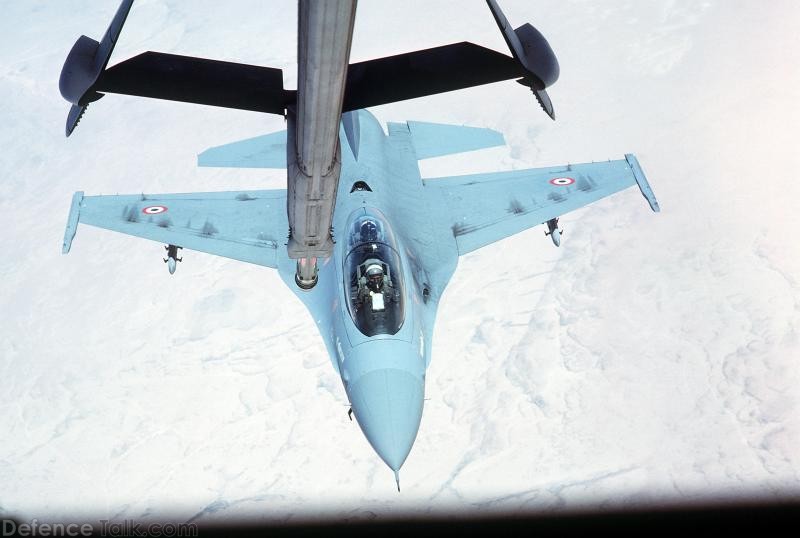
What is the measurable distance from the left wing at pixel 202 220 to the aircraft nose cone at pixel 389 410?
6096 mm

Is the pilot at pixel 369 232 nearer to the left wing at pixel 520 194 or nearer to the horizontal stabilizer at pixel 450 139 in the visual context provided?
the left wing at pixel 520 194

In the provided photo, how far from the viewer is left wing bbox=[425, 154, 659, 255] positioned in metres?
18.8

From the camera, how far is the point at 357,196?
1747 cm

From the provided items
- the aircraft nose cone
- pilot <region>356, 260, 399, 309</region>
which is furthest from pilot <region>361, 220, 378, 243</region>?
the aircraft nose cone

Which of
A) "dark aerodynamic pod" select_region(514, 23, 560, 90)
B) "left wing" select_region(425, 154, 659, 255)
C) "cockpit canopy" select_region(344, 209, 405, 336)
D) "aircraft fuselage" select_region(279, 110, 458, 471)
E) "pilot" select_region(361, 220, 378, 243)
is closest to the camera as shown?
"dark aerodynamic pod" select_region(514, 23, 560, 90)

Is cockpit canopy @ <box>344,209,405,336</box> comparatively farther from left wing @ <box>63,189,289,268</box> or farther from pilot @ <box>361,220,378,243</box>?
left wing @ <box>63,189,289,268</box>

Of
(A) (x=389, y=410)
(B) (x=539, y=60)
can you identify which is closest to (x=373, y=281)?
(A) (x=389, y=410)

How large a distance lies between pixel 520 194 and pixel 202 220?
30.6ft

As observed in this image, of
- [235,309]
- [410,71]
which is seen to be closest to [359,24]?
[235,309]

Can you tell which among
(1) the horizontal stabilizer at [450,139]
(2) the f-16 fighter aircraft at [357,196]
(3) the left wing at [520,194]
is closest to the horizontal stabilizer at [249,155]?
(2) the f-16 fighter aircraft at [357,196]

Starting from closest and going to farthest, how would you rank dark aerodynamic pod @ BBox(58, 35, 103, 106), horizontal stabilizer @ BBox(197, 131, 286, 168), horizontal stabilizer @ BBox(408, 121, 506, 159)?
dark aerodynamic pod @ BBox(58, 35, 103, 106) < horizontal stabilizer @ BBox(197, 131, 286, 168) < horizontal stabilizer @ BBox(408, 121, 506, 159)

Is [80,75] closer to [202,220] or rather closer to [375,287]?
[375,287]

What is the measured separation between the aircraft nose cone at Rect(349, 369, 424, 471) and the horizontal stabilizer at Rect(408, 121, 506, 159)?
10070 mm

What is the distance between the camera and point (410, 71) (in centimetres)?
888
